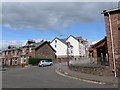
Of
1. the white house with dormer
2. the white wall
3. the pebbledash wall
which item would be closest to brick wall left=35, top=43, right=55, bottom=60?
the white wall

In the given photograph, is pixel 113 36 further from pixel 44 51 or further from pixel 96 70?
pixel 44 51

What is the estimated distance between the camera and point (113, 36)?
45.0 feet

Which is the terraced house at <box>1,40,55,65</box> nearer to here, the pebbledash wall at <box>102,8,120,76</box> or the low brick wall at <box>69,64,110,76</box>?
the low brick wall at <box>69,64,110,76</box>

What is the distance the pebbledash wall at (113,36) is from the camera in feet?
43.5

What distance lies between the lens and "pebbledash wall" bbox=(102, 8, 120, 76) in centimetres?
1325

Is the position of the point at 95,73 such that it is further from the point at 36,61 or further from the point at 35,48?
the point at 35,48

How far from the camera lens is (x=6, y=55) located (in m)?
50.6

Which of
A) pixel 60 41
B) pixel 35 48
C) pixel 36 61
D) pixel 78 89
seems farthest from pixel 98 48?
pixel 60 41

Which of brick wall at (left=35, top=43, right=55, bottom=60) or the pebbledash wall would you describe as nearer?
the pebbledash wall

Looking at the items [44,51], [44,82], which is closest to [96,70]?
[44,82]

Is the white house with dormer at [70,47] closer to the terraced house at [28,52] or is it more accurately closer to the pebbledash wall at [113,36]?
the terraced house at [28,52]

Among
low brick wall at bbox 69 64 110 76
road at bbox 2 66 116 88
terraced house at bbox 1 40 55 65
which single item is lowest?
road at bbox 2 66 116 88

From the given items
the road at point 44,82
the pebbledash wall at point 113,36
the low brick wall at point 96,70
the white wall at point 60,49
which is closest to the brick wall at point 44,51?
the white wall at point 60,49

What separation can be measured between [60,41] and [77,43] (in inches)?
311
